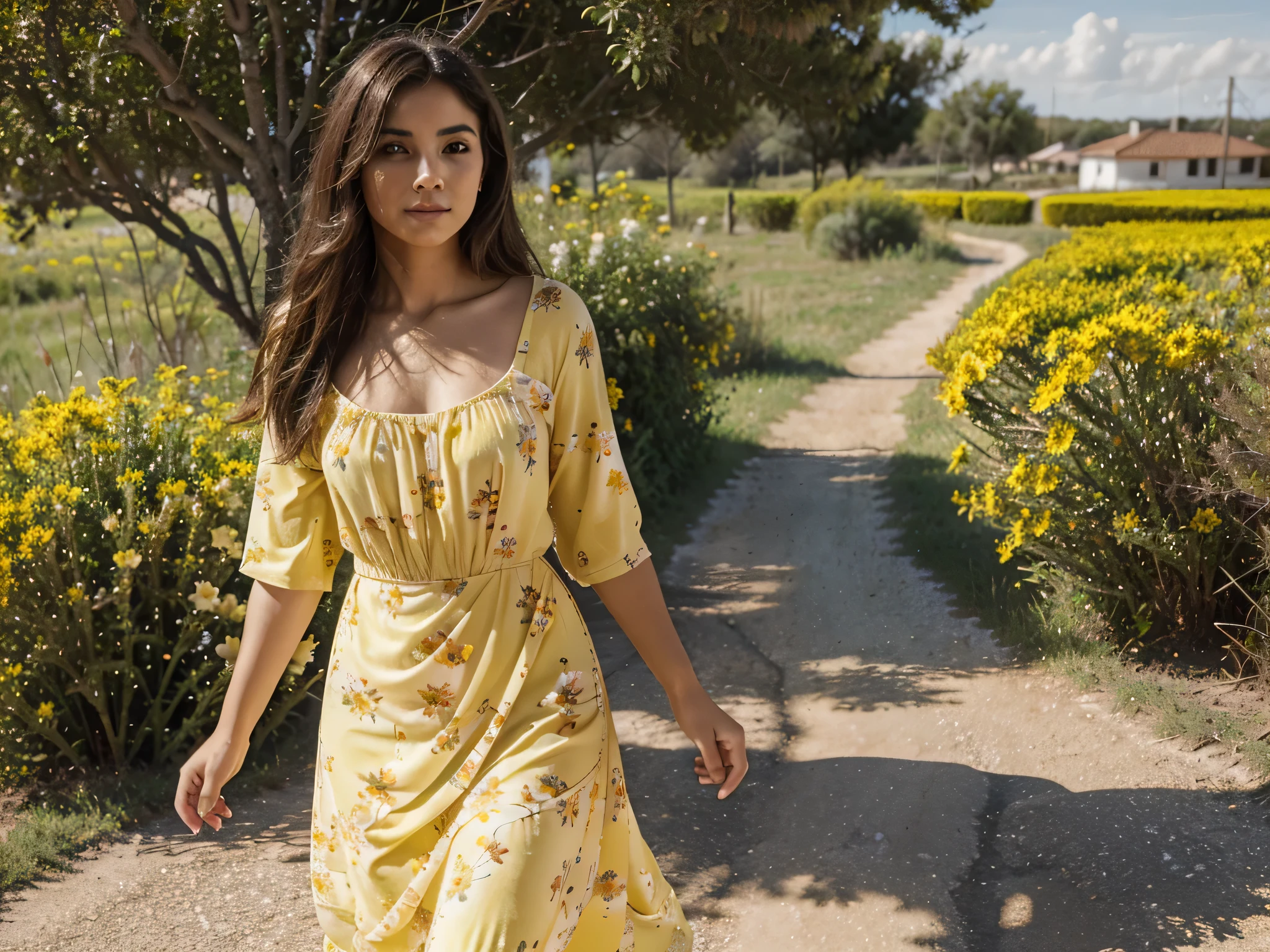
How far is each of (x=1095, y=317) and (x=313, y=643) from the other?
10.1 ft

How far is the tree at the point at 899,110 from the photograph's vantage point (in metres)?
30.5

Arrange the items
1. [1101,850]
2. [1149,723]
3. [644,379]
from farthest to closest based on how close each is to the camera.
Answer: [644,379] → [1149,723] → [1101,850]

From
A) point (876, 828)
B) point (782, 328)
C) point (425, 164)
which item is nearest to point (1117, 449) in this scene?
point (876, 828)

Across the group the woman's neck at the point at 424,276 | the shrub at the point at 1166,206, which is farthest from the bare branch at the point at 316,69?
the shrub at the point at 1166,206

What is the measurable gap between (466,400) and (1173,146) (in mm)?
17065

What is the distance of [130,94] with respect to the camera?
444 cm

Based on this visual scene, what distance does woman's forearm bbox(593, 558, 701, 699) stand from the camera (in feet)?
6.06

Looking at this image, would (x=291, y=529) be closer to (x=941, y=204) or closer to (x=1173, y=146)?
(x=1173, y=146)

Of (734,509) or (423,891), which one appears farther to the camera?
(734,509)

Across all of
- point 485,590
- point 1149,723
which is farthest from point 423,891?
point 1149,723

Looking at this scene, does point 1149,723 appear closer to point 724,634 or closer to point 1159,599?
point 1159,599

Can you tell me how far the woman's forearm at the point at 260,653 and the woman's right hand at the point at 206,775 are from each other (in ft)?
0.05

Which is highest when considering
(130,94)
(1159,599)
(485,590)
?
(130,94)

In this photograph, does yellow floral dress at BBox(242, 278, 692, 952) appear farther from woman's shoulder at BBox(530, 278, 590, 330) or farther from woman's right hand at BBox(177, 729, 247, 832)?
woman's right hand at BBox(177, 729, 247, 832)
